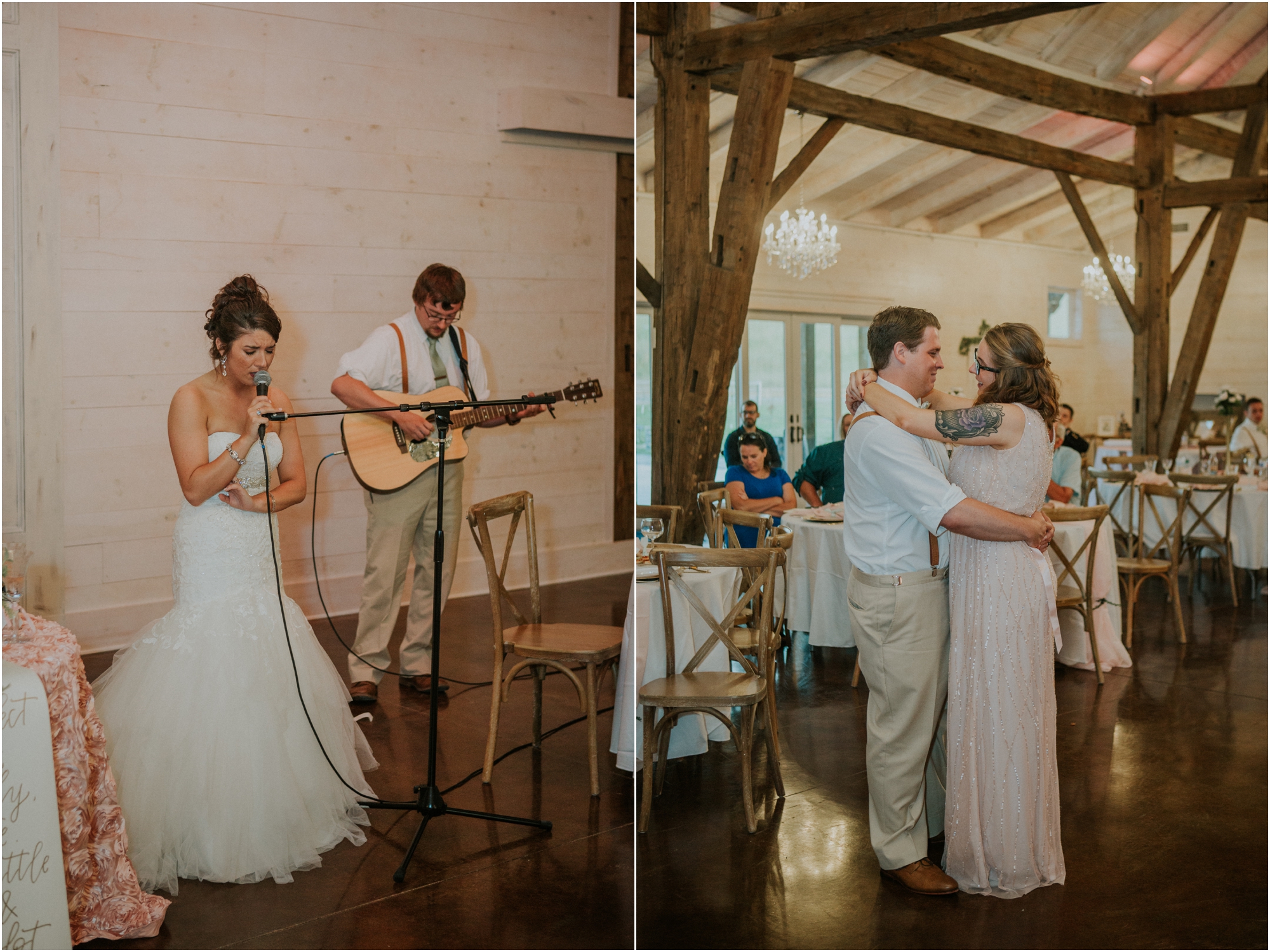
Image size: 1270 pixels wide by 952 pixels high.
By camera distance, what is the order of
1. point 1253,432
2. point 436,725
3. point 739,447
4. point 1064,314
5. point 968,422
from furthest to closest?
point 1064,314 → point 1253,432 → point 739,447 → point 436,725 → point 968,422

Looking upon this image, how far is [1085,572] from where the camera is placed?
15.5 feet

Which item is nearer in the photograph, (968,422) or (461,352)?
(968,422)

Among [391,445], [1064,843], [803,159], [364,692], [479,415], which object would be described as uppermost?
[803,159]

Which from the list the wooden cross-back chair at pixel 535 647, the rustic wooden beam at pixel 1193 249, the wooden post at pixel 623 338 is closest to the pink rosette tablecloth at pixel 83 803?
the wooden cross-back chair at pixel 535 647

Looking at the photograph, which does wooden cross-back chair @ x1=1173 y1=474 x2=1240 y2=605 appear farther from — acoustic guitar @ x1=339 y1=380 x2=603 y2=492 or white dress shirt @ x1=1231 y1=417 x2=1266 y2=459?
acoustic guitar @ x1=339 y1=380 x2=603 y2=492

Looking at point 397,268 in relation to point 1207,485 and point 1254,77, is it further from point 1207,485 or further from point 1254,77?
point 1254,77

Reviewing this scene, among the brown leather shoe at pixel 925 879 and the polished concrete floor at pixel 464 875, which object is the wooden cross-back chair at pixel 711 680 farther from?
the brown leather shoe at pixel 925 879

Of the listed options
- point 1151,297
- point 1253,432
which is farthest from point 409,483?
point 1151,297

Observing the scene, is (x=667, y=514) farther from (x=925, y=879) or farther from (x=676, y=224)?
(x=925, y=879)

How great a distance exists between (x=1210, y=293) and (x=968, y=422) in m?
5.78

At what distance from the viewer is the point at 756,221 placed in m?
5.20

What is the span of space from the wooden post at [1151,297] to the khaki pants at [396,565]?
20.5 ft

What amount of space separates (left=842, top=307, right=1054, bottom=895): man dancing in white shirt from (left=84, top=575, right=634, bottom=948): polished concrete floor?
0.72 m

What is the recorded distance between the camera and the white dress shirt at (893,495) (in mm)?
2467
